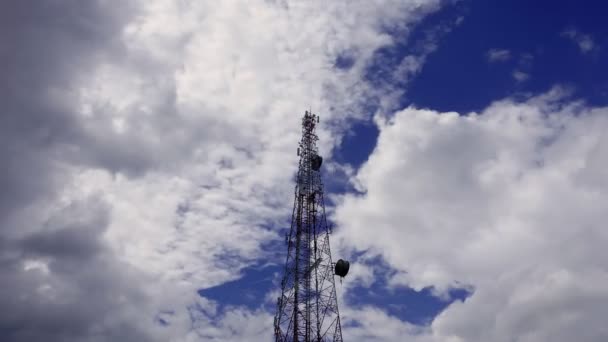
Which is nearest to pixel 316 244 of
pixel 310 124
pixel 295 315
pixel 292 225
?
pixel 292 225

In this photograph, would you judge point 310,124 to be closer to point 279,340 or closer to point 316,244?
point 316,244

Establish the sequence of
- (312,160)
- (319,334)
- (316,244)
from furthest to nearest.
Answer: (312,160) → (316,244) → (319,334)

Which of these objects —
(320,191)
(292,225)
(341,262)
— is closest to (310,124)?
(320,191)

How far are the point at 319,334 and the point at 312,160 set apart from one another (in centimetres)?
2194

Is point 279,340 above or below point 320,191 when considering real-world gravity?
below

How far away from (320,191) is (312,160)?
170 inches

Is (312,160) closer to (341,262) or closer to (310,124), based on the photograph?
(310,124)

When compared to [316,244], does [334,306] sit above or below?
below

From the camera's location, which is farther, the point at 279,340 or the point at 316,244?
the point at 316,244

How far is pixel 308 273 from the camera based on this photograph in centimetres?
6122

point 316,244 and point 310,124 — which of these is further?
point 310,124

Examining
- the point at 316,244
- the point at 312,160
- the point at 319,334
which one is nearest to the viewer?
the point at 319,334

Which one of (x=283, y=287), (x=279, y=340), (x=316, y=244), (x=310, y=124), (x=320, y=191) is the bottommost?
(x=279, y=340)

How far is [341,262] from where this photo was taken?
61.0 m
